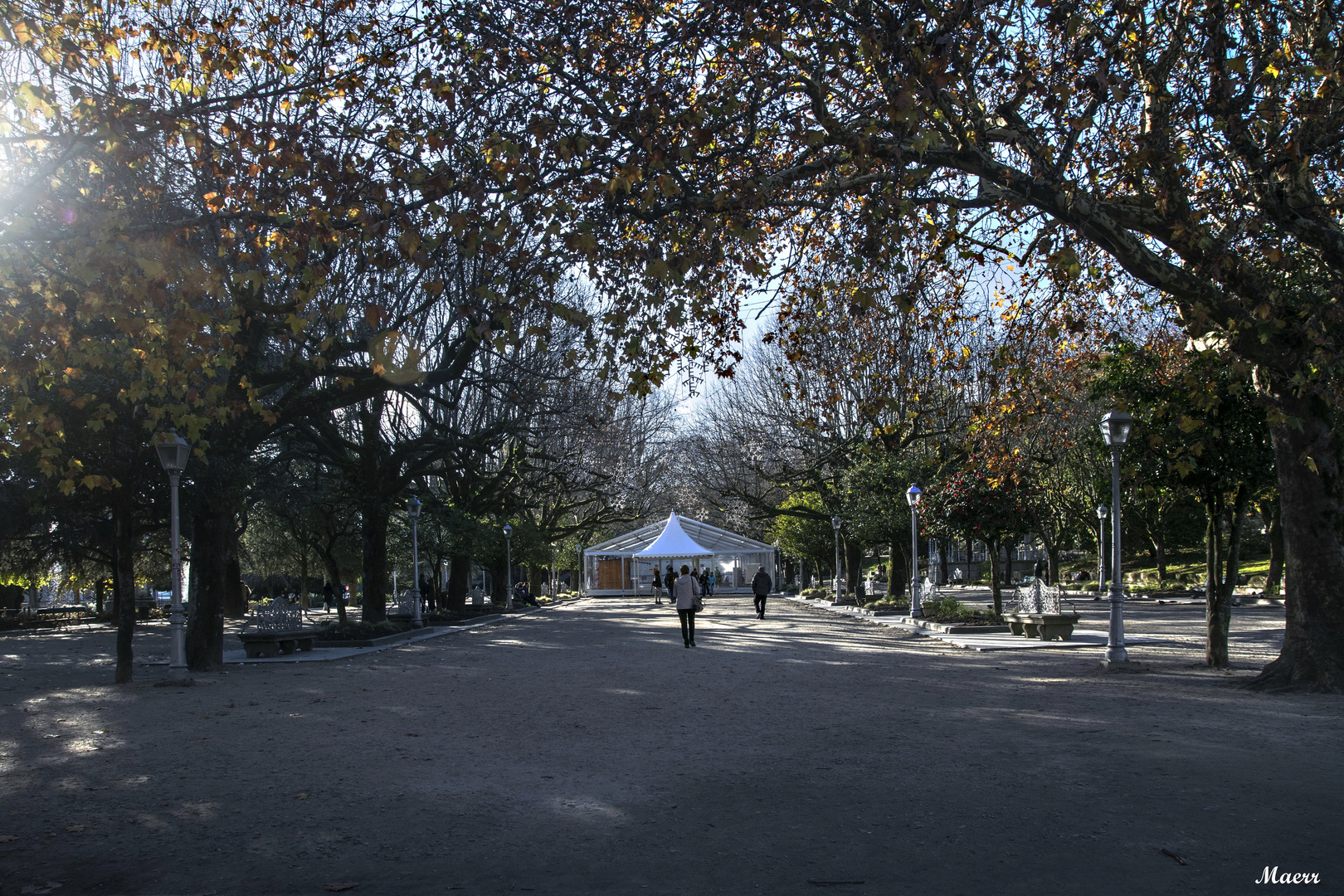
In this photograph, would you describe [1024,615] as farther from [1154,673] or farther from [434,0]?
[434,0]

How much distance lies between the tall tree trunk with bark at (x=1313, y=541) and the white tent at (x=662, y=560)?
43316 mm

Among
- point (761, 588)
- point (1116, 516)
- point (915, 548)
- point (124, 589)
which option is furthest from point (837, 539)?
point (124, 589)

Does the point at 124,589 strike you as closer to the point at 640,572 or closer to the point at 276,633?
the point at 276,633

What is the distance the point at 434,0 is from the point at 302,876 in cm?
754

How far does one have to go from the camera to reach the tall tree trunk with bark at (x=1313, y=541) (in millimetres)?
11664

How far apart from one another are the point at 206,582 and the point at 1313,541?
1658cm

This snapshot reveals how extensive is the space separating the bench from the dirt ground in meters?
6.08

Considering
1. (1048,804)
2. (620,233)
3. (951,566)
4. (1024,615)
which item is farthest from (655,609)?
(951,566)

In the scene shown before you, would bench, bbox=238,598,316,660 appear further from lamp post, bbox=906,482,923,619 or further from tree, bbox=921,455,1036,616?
lamp post, bbox=906,482,923,619

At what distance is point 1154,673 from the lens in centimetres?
1449

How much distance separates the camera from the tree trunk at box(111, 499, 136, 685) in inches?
627

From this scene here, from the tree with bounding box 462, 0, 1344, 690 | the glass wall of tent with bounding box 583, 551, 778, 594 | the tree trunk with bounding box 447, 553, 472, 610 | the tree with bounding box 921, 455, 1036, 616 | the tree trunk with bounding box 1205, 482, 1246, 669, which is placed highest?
the tree with bounding box 462, 0, 1344, 690

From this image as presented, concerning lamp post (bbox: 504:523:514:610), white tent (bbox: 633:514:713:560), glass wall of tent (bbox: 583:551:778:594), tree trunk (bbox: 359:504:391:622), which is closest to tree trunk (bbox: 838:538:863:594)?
white tent (bbox: 633:514:713:560)

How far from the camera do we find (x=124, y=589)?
15961 millimetres
